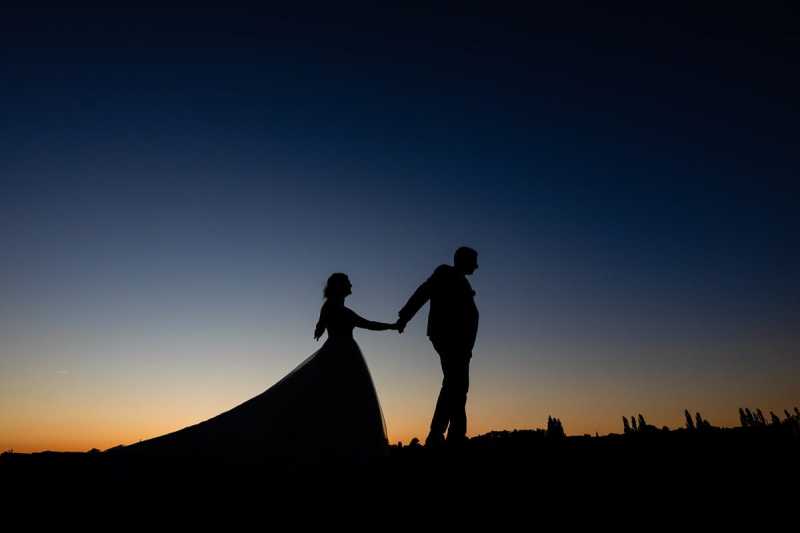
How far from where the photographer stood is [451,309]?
748cm

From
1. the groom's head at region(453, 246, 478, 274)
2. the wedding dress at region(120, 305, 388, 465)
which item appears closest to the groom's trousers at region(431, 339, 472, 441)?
the wedding dress at region(120, 305, 388, 465)

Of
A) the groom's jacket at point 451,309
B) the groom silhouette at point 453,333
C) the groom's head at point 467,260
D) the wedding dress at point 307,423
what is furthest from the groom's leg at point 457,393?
the groom's head at point 467,260

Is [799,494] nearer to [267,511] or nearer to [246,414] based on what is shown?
[267,511]

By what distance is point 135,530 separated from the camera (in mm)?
3635

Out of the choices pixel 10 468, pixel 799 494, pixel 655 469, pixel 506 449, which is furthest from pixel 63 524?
pixel 799 494

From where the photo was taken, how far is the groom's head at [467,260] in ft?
25.5

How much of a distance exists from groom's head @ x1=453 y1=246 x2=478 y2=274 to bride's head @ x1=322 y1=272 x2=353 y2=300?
2.04 m

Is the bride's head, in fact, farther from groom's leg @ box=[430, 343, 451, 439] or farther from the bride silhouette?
groom's leg @ box=[430, 343, 451, 439]

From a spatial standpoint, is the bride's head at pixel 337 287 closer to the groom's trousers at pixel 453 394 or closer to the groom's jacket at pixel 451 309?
the groom's jacket at pixel 451 309

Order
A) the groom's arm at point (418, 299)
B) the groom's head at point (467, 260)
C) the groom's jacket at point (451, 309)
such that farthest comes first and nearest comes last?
the groom's arm at point (418, 299) < the groom's head at point (467, 260) < the groom's jacket at point (451, 309)

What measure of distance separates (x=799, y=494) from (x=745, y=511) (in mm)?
858

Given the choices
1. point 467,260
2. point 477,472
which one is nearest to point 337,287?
point 467,260

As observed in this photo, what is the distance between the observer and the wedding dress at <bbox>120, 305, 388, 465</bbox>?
5746 millimetres

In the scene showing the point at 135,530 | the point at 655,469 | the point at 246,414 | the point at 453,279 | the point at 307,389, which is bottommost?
the point at 135,530
